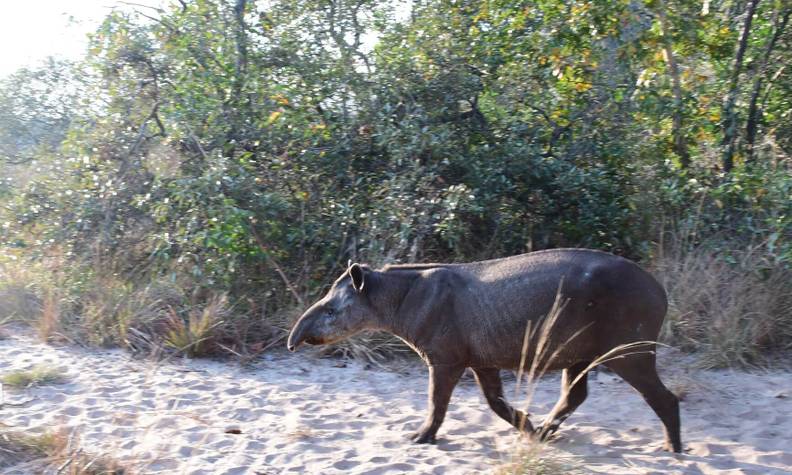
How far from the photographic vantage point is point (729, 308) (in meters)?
8.32

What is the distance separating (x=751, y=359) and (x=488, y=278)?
10.9ft

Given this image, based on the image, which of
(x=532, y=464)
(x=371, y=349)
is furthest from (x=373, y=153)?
(x=532, y=464)

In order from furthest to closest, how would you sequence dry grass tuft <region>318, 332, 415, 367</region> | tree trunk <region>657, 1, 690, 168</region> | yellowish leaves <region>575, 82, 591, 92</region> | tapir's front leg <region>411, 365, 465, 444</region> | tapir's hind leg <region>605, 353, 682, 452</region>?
yellowish leaves <region>575, 82, 591, 92</region>
tree trunk <region>657, 1, 690, 168</region>
dry grass tuft <region>318, 332, 415, 367</region>
tapir's front leg <region>411, 365, 465, 444</region>
tapir's hind leg <region>605, 353, 682, 452</region>

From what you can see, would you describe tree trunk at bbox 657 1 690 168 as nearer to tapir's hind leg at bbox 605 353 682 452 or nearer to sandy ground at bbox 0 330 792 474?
sandy ground at bbox 0 330 792 474

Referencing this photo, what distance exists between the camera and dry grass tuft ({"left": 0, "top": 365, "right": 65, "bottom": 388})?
8000 millimetres

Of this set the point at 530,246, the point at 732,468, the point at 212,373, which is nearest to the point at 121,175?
the point at 212,373

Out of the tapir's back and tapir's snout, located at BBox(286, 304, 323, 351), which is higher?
the tapir's back

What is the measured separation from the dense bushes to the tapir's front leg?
8.50ft

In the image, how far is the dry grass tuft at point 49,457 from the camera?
5.65 meters

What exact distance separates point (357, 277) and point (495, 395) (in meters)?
1.56

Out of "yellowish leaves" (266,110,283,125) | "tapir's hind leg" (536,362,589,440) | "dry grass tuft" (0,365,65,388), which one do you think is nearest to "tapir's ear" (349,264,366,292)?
"tapir's hind leg" (536,362,589,440)

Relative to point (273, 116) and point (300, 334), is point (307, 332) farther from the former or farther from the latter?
point (273, 116)

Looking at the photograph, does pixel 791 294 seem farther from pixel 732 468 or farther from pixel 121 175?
pixel 121 175

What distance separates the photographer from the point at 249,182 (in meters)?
9.66
